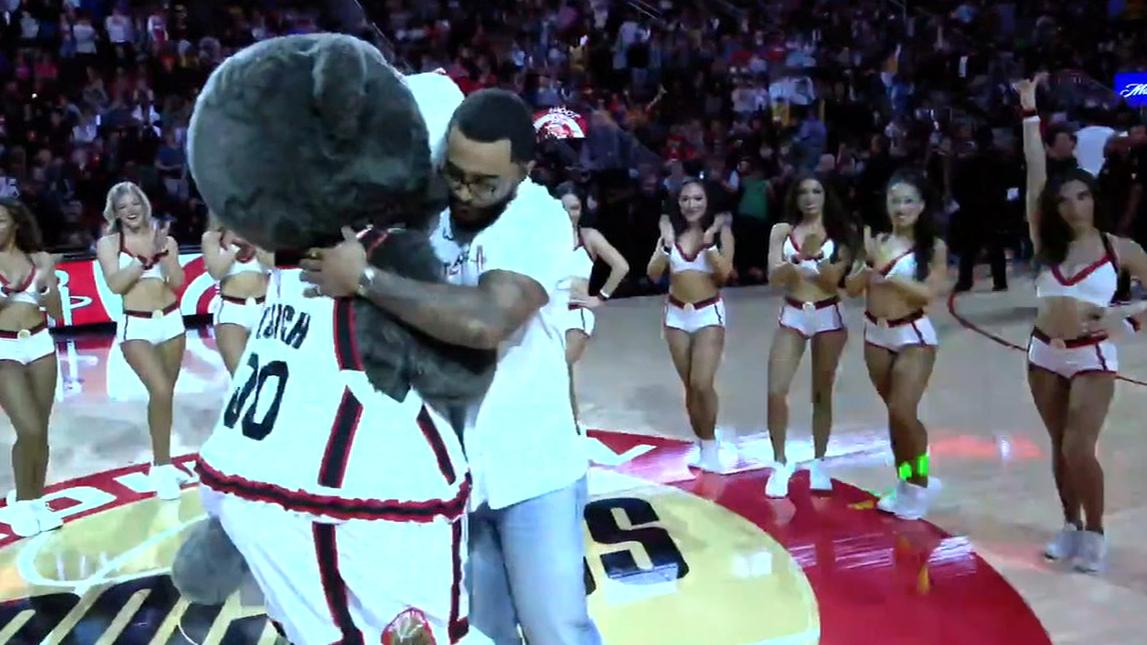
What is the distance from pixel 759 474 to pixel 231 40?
359 inches

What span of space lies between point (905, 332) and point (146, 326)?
3.25m

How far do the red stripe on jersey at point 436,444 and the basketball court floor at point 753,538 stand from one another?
0.52 meters

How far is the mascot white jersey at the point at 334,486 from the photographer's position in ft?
4.87

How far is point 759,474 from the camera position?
204 inches

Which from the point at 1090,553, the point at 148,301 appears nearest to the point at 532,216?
the point at 1090,553

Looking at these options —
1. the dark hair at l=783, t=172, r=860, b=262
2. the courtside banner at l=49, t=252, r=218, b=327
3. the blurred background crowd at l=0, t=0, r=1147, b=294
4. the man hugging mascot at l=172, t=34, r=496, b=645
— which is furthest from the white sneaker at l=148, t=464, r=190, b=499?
the blurred background crowd at l=0, t=0, r=1147, b=294

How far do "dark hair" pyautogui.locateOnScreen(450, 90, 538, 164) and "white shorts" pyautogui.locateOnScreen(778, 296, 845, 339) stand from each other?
3111 millimetres

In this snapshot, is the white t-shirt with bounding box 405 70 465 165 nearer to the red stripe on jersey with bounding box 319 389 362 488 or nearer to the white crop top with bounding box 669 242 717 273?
the red stripe on jersey with bounding box 319 389 362 488

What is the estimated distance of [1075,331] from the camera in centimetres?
385

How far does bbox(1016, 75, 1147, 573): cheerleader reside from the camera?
3.84 metres

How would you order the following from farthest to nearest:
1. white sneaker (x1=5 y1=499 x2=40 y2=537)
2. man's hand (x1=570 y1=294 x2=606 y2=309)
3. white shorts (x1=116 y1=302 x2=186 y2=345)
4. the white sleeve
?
white shorts (x1=116 y1=302 x2=186 y2=345), white sneaker (x1=5 y1=499 x2=40 y2=537), man's hand (x1=570 y1=294 x2=606 y2=309), the white sleeve

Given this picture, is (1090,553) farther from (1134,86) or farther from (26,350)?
(1134,86)

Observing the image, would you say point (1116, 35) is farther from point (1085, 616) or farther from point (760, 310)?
point (1085, 616)

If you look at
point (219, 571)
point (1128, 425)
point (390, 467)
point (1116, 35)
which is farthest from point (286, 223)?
point (1116, 35)
